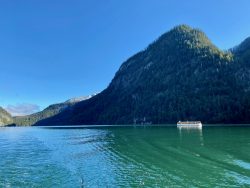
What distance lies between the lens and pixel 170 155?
241 ft

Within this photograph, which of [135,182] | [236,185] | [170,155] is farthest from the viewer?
[170,155]

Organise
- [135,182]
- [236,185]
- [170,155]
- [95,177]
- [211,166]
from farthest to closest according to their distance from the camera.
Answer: [170,155], [211,166], [95,177], [135,182], [236,185]

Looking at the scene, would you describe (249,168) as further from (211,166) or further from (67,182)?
(67,182)

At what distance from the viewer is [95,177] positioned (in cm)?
5119

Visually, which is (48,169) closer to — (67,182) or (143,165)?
(67,182)

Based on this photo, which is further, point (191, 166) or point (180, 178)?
point (191, 166)

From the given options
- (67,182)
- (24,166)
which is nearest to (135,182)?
(67,182)

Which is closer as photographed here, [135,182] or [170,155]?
[135,182]

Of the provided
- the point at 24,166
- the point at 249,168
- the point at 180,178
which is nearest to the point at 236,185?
the point at 180,178

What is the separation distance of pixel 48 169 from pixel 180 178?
1029 inches

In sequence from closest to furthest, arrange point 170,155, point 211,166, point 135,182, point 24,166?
1. point 135,182
2. point 211,166
3. point 24,166
4. point 170,155

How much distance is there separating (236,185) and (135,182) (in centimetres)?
1429

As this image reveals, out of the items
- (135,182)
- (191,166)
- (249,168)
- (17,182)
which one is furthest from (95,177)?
(249,168)

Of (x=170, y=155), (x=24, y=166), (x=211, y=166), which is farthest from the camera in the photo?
(x=170, y=155)
